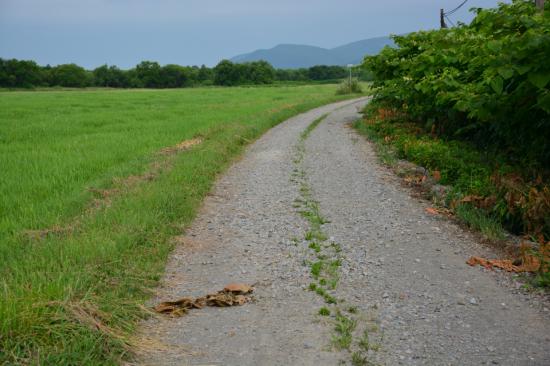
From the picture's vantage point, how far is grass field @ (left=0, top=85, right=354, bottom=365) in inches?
138

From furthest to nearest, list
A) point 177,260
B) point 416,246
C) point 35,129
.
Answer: point 35,129 → point 416,246 → point 177,260

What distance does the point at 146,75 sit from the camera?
287 ft

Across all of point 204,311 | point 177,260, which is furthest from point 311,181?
point 204,311

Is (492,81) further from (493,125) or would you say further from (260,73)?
(260,73)

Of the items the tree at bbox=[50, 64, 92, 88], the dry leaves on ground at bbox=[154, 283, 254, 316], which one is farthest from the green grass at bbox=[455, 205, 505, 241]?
the tree at bbox=[50, 64, 92, 88]

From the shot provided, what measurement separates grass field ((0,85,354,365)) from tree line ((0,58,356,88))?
219ft

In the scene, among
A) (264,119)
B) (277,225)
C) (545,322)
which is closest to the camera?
(545,322)

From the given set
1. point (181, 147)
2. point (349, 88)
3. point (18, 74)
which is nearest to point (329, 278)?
point (181, 147)

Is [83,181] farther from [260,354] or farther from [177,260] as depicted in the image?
[260,354]

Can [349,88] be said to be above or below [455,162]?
above

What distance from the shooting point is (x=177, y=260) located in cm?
562

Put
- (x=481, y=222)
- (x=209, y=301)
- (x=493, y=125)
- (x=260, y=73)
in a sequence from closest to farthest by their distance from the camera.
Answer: (x=209, y=301), (x=481, y=222), (x=493, y=125), (x=260, y=73)

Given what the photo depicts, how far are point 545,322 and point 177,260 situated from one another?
3600mm

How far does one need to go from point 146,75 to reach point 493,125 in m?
84.3
